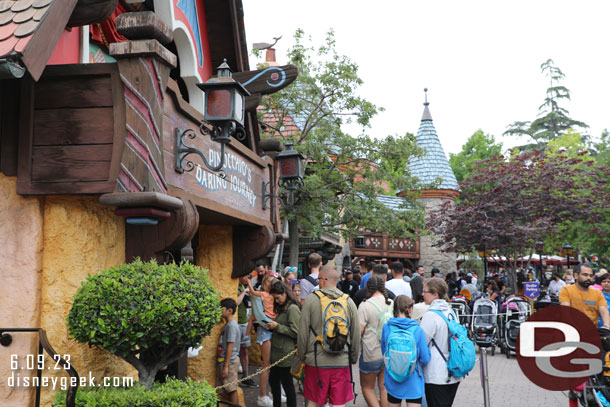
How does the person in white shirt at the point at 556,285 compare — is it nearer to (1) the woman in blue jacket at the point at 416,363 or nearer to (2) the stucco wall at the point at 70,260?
(1) the woman in blue jacket at the point at 416,363

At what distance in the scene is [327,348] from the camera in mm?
6004

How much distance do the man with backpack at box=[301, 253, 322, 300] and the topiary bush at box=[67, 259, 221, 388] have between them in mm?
5146

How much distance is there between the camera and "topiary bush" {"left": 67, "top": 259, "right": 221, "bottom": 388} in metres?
3.74

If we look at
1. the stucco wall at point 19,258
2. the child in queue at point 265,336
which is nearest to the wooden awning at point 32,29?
the stucco wall at point 19,258

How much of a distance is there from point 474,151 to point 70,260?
155 ft

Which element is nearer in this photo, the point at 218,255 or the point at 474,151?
the point at 218,255

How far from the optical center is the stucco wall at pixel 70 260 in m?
4.45

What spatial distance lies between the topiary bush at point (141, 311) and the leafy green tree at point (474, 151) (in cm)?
4479

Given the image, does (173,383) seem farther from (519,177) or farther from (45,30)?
(519,177)

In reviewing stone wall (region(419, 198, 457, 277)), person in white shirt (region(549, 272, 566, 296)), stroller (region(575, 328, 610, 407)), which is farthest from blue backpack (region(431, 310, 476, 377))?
stone wall (region(419, 198, 457, 277))

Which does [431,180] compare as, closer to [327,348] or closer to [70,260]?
[327,348]

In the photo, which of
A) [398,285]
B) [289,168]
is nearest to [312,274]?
[398,285]

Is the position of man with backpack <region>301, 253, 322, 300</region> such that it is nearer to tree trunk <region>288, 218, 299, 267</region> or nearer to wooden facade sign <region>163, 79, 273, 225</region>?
wooden facade sign <region>163, 79, 273, 225</region>

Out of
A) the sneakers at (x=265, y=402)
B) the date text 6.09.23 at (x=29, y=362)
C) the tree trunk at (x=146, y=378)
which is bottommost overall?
the sneakers at (x=265, y=402)
